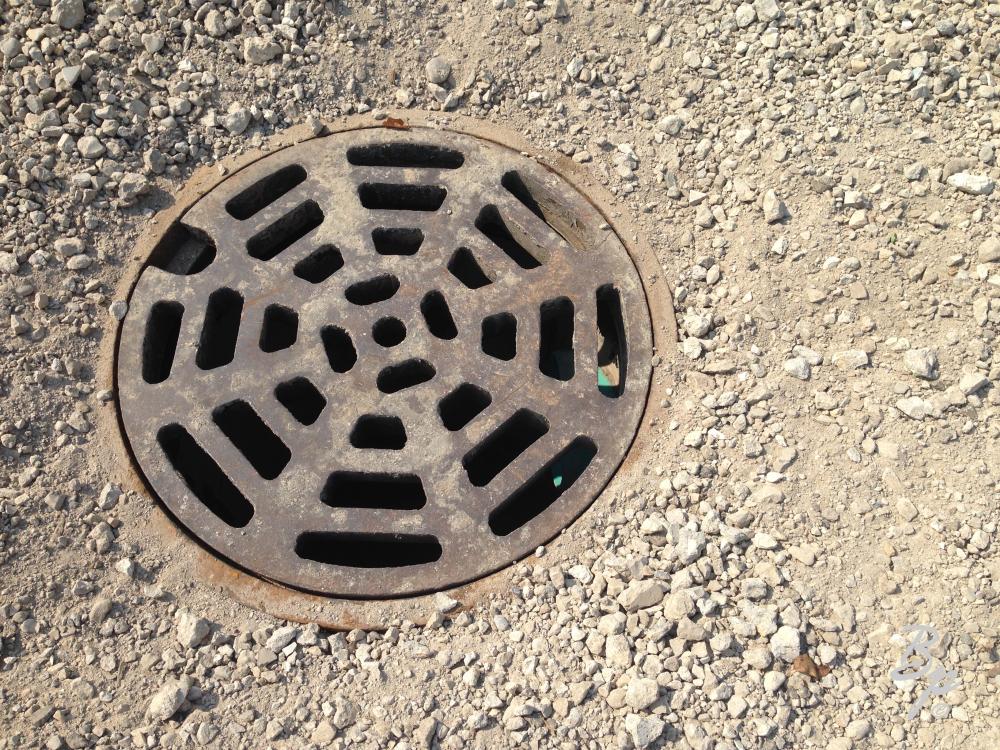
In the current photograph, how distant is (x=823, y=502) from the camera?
1721mm

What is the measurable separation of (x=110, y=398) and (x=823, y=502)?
1601mm

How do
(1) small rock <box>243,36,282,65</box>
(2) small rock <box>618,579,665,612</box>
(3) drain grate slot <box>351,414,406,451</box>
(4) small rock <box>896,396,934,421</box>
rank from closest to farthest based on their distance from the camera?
1. (2) small rock <box>618,579,665,612</box>
2. (4) small rock <box>896,396,934,421</box>
3. (3) drain grate slot <box>351,414,406,451</box>
4. (1) small rock <box>243,36,282,65</box>

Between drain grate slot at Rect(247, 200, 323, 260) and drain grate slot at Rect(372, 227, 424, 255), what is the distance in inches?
7.2

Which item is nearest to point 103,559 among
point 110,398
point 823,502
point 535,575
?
point 110,398

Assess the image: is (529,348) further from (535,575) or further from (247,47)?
(247,47)

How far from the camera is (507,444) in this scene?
2.15 m

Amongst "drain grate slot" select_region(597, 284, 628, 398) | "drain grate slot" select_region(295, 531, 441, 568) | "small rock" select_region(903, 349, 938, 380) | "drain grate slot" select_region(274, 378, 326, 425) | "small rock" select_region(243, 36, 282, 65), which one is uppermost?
"small rock" select_region(243, 36, 282, 65)

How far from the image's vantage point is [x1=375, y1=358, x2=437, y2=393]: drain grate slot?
195cm

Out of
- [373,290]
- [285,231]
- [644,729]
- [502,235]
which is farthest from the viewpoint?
[502,235]

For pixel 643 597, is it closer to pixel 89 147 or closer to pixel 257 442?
pixel 257 442

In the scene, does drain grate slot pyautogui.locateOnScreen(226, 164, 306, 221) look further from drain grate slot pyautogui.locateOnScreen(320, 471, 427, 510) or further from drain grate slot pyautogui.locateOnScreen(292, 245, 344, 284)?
drain grate slot pyautogui.locateOnScreen(320, 471, 427, 510)

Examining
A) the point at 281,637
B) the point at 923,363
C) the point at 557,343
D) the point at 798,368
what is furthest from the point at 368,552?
the point at 923,363

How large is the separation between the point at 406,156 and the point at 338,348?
56cm

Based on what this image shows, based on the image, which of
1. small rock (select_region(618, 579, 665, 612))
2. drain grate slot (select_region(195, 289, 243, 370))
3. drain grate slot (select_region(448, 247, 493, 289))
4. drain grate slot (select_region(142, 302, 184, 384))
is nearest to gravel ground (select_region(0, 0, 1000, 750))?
small rock (select_region(618, 579, 665, 612))
